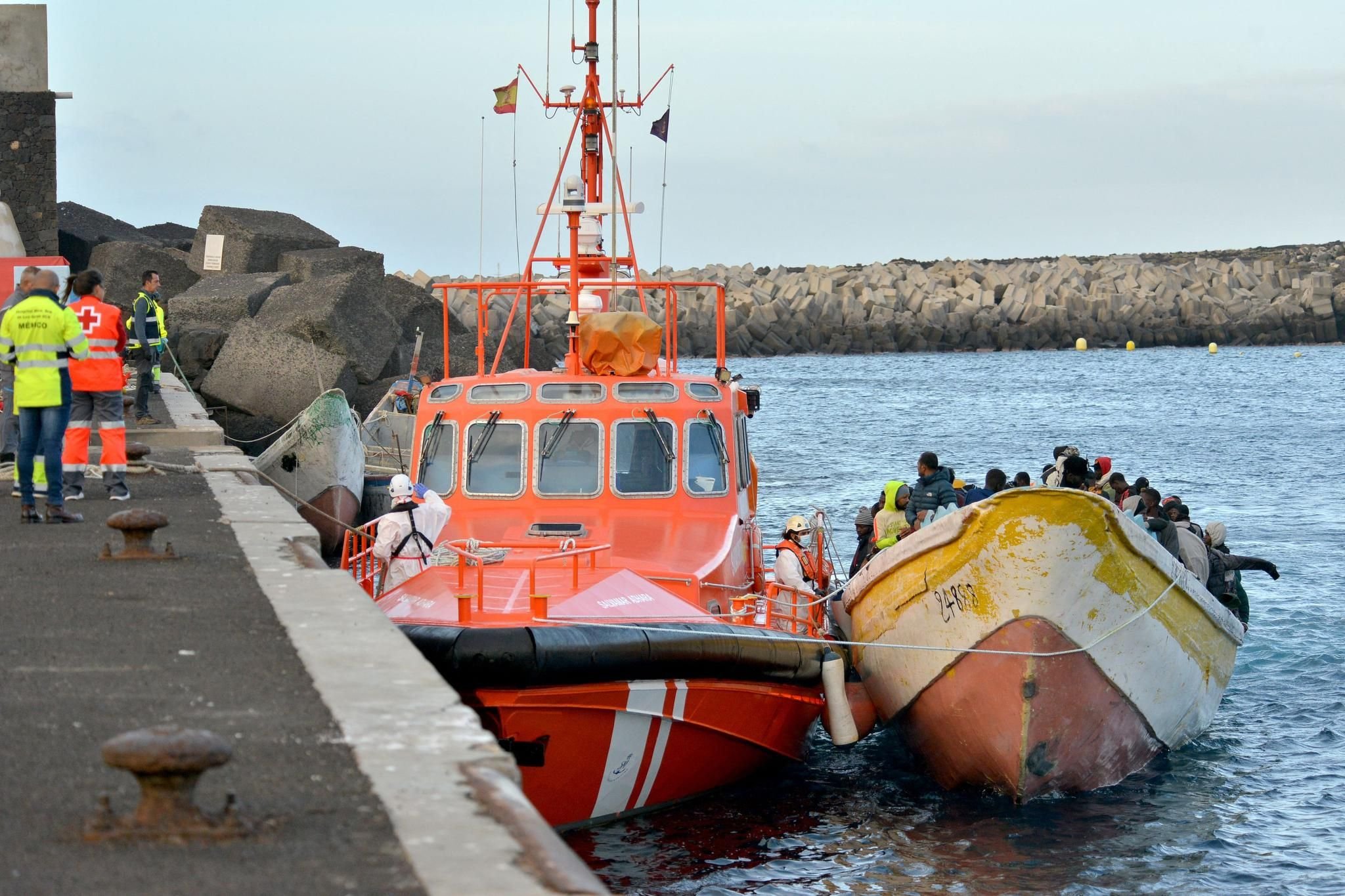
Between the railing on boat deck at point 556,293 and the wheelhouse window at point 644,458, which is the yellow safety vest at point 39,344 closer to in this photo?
the railing on boat deck at point 556,293

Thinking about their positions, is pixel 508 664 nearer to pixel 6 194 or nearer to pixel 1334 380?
pixel 6 194

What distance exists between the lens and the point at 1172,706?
30.5ft

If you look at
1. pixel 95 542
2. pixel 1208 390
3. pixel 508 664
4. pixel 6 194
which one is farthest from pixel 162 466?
pixel 1208 390

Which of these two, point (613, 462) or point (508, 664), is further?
point (613, 462)

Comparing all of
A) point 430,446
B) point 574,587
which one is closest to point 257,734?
point 574,587

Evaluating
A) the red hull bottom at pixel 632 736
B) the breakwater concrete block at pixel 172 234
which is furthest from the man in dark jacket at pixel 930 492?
the breakwater concrete block at pixel 172 234

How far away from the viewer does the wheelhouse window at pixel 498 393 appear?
962 centimetres

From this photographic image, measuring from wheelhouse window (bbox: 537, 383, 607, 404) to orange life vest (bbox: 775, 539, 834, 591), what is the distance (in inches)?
57.5

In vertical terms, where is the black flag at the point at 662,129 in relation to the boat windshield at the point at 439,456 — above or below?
above

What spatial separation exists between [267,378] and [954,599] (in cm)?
1309

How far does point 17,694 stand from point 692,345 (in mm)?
62260

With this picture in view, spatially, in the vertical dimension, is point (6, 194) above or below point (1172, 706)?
above

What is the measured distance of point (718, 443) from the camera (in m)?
9.57

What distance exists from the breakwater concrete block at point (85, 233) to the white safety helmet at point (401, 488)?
18199mm
